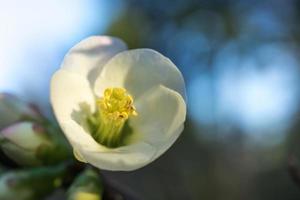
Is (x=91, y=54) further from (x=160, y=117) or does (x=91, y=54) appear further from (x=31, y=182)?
(x=31, y=182)

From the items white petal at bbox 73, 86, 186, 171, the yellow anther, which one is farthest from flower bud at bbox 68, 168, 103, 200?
the yellow anther

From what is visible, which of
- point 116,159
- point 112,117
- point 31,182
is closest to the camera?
point 116,159

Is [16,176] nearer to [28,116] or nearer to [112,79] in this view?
[28,116]

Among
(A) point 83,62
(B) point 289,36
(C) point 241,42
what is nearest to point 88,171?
(A) point 83,62

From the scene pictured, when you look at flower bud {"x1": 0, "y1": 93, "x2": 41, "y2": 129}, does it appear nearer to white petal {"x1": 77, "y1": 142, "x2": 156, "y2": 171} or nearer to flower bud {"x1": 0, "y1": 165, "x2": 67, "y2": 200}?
flower bud {"x1": 0, "y1": 165, "x2": 67, "y2": 200}

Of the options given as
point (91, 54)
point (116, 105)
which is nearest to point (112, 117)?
point (116, 105)

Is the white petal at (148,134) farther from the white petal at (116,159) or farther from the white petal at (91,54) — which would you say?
the white petal at (91,54)
